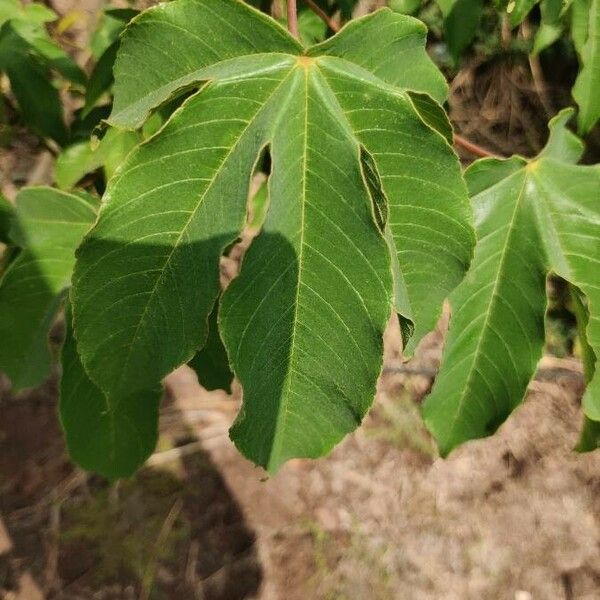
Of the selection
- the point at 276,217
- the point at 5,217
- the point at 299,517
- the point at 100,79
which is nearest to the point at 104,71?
the point at 100,79

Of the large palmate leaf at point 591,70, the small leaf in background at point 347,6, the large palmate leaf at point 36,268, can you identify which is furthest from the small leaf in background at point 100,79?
the large palmate leaf at point 591,70

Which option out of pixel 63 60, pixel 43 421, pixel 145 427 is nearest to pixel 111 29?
pixel 63 60

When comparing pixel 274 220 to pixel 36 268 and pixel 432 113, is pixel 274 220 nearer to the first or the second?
pixel 432 113

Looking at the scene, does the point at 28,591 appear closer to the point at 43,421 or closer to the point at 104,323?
the point at 43,421

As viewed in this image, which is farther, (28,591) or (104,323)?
(28,591)

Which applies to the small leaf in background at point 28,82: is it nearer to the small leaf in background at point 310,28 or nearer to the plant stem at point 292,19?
the small leaf in background at point 310,28

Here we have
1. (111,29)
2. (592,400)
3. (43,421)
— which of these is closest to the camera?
(592,400)

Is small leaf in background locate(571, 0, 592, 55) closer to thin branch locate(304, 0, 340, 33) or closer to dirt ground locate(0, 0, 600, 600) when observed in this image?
thin branch locate(304, 0, 340, 33)
